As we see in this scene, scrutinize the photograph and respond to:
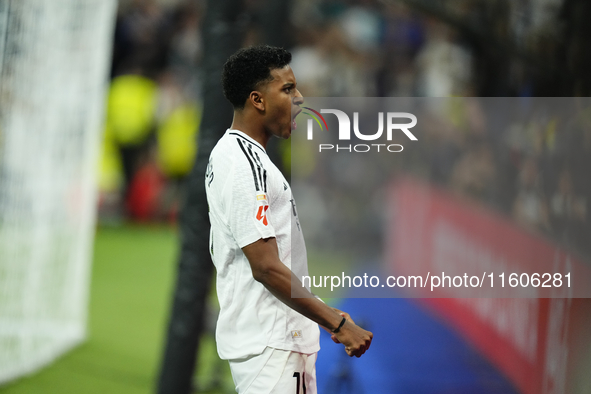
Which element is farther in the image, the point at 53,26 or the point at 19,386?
the point at 53,26

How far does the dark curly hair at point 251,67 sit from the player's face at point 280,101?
28mm

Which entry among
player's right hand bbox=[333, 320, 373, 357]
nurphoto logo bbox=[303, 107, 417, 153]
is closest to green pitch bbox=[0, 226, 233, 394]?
nurphoto logo bbox=[303, 107, 417, 153]

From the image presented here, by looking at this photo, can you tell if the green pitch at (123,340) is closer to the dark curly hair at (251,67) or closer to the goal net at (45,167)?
the goal net at (45,167)

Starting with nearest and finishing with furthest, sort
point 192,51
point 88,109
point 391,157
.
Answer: point 391,157 < point 88,109 < point 192,51

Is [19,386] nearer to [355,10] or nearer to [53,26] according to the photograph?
[53,26]

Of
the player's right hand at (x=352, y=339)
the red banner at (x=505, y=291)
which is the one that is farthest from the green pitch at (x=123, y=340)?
the player's right hand at (x=352, y=339)

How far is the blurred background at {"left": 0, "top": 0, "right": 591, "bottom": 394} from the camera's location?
330 centimetres

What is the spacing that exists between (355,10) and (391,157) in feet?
5.92

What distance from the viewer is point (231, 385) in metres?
4.93

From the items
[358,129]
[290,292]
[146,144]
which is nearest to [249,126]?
[290,292]

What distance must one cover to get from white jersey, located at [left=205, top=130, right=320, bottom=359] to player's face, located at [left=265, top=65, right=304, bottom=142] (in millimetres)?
101

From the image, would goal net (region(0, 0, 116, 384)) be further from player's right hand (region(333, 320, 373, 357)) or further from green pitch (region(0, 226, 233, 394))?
player's right hand (region(333, 320, 373, 357))

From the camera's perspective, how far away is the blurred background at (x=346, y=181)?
3297mm

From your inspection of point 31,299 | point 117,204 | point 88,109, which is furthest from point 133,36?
point 31,299
